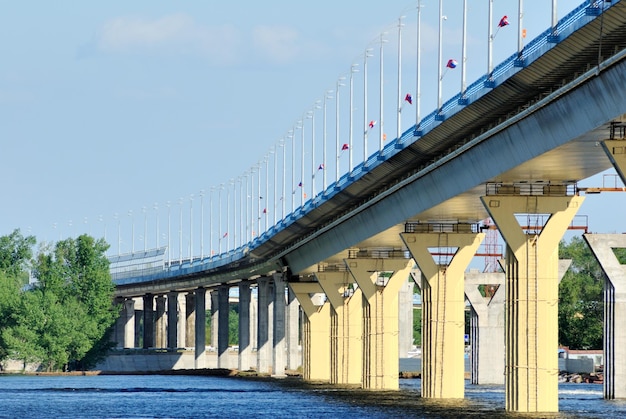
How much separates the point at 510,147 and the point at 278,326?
97.1 m

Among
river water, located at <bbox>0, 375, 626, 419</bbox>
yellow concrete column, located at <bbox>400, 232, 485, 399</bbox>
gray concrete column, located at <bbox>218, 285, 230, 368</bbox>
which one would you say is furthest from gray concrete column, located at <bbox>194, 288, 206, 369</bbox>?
yellow concrete column, located at <bbox>400, 232, 485, 399</bbox>

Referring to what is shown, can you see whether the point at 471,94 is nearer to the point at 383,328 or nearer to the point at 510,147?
the point at 510,147

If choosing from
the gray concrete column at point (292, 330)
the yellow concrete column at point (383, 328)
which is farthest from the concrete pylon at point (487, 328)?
the gray concrete column at point (292, 330)

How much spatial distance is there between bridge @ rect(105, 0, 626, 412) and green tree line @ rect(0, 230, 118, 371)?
46.3m

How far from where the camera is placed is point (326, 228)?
111 m

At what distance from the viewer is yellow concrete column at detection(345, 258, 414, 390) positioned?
4304 inches

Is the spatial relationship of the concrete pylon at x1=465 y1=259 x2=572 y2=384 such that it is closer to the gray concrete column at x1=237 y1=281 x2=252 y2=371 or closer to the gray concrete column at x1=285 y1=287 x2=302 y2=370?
the gray concrete column at x1=285 y1=287 x2=302 y2=370

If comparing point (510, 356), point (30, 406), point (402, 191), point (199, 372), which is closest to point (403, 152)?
point (402, 191)

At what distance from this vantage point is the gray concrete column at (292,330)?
171m

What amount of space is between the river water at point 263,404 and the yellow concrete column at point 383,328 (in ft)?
6.75

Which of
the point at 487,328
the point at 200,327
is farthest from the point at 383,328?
the point at 200,327

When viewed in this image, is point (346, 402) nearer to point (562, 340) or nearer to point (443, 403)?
point (443, 403)

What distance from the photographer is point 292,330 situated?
174875 millimetres

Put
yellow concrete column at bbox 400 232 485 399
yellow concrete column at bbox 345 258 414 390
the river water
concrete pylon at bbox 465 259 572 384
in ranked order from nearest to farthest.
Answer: the river water, yellow concrete column at bbox 400 232 485 399, yellow concrete column at bbox 345 258 414 390, concrete pylon at bbox 465 259 572 384
